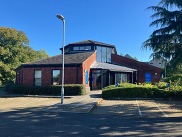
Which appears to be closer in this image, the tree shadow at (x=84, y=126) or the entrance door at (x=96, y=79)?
the tree shadow at (x=84, y=126)

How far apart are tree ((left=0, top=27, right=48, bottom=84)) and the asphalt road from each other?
3534cm

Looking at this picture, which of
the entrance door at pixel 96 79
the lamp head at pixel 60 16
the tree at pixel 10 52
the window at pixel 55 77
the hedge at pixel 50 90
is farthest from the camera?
the tree at pixel 10 52

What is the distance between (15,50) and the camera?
48.1m

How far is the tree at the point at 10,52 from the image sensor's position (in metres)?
45.8

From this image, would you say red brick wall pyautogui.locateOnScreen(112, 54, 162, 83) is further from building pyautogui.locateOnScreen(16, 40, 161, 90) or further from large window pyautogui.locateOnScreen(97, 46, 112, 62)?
large window pyautogui.locateOnScreen(97, 46, 112, 62)

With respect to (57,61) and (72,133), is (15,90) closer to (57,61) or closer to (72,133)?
(57,61)

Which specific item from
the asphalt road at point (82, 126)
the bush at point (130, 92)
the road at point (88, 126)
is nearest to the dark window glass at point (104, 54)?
the bush at point (130, 92)

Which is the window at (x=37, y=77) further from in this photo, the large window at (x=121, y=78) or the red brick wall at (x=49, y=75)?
the large window at (x=121, y=78)

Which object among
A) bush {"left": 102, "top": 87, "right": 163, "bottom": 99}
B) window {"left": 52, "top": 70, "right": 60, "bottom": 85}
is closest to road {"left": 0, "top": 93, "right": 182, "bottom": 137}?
bush {"left": 102, "top": 87, "right": 163, "bottom": 99}

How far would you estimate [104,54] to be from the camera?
125 feet

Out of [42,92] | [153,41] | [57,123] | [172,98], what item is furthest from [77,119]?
[42,92]

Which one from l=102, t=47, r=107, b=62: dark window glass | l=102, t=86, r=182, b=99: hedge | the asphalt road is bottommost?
the asphalt road

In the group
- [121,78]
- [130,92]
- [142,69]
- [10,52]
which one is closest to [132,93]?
[130,92]

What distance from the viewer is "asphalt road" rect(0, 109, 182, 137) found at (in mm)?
8906
